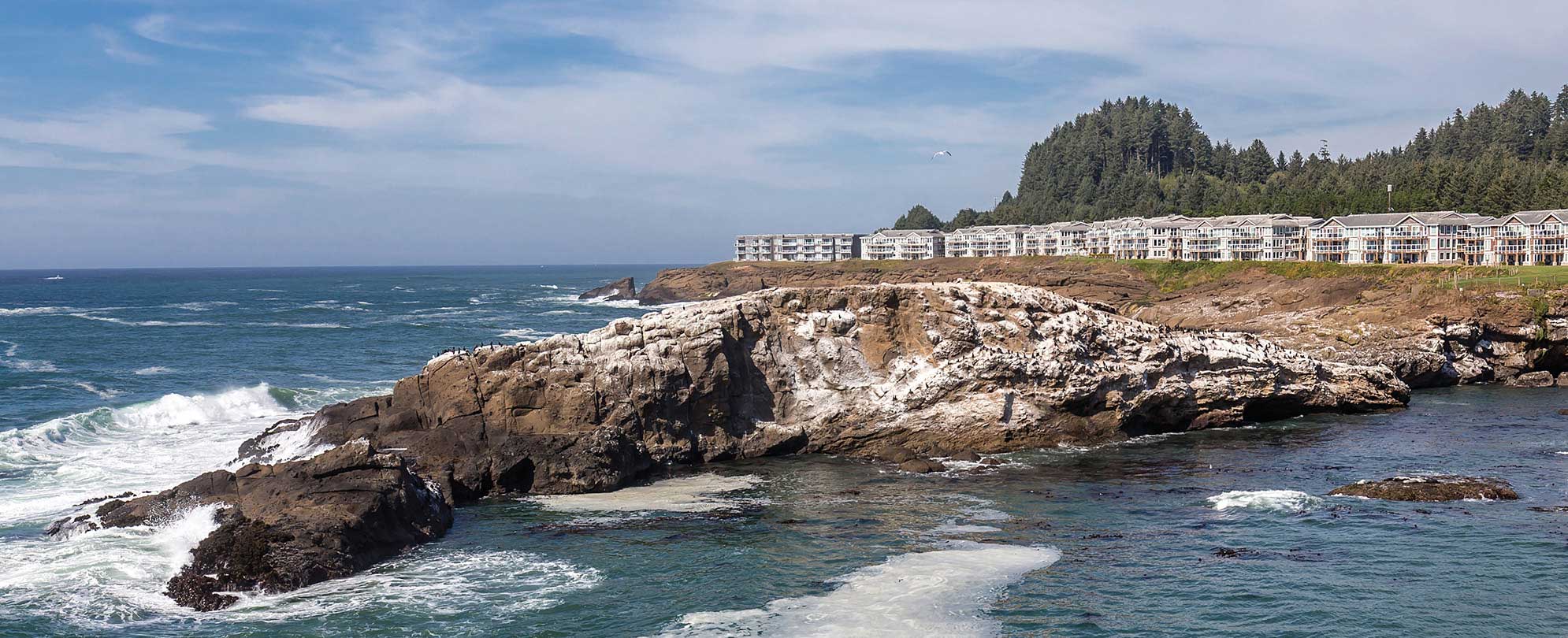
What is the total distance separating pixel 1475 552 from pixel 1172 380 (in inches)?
655

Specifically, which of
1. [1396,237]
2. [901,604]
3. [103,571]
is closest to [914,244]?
[1396,237]

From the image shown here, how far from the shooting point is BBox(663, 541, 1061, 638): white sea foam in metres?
20.3

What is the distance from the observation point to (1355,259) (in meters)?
115

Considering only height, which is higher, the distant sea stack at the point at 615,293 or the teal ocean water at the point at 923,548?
the distant sea stack at the point at 615,293

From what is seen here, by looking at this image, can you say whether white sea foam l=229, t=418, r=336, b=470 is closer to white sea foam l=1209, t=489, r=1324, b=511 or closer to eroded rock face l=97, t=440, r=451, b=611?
eroded rock face l=97, t=440, r=451, b=611

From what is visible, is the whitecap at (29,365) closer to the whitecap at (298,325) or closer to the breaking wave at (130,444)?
the breaking wave at (130,444)

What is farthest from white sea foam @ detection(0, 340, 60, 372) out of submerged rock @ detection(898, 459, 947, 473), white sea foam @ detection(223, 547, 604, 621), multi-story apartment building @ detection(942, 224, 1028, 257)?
multi-story apartment building @ detection(942, 224, 1028, 257)

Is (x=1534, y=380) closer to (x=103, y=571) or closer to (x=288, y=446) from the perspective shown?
(x=288, y=446)

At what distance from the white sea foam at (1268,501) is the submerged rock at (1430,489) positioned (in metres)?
1.49

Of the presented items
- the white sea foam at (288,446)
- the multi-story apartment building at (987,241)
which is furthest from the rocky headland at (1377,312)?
the multi-story apartment building at (987,241)

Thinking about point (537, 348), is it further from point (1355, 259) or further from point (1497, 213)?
point (1497, 213)

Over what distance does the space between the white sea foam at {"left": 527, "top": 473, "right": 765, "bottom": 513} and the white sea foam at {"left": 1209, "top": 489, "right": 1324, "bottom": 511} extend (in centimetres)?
1284

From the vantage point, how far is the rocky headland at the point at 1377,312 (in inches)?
2137

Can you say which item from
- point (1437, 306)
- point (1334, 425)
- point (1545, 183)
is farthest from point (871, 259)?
point (1334, 425)
